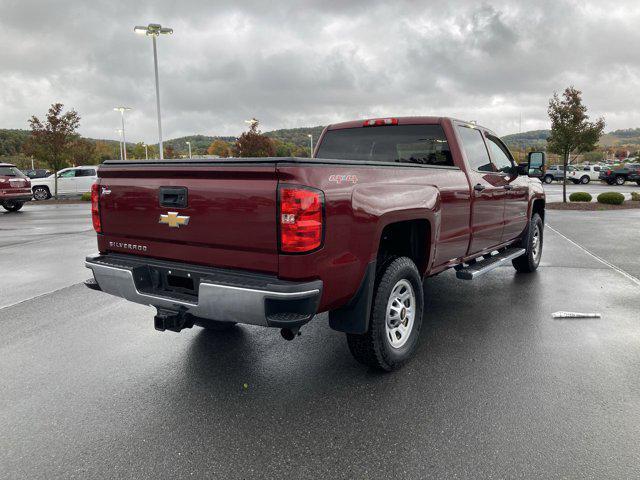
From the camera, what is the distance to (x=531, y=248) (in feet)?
22.6

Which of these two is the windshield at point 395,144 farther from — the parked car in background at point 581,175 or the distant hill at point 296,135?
the distant hill at point 296,135

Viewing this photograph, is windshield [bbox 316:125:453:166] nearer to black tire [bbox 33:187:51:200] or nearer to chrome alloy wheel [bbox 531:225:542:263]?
chrome alloy wheel [bbox 531:225:542:263]

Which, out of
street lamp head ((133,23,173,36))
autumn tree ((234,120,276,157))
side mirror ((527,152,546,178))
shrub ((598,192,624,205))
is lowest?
shrub ((598,192,624,205))

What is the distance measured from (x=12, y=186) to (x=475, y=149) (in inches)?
717

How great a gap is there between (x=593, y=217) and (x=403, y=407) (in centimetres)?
1449

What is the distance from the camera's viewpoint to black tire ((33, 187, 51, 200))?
2572cm

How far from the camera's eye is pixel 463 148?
190 inches

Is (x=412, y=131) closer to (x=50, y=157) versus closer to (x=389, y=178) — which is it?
(x=389, y=178)

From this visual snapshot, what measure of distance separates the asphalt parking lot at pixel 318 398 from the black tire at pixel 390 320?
140 mm

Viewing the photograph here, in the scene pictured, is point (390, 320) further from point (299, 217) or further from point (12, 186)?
point (12, 186)

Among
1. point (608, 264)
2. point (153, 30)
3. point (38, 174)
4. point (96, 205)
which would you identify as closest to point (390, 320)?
point (96, 205)

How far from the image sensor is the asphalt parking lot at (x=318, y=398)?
2533mm

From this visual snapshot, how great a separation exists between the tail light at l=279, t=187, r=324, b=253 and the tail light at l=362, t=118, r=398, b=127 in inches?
97.7

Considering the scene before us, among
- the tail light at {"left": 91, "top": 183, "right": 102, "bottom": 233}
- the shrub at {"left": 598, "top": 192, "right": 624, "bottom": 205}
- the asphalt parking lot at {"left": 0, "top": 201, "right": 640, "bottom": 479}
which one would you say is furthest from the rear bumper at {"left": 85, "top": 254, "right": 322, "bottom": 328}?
the shrub at {"left": 598, "top": 192, "right": 624, "bottom": 205}
